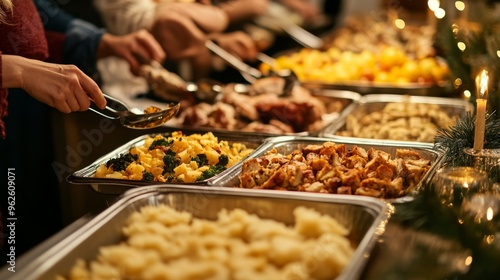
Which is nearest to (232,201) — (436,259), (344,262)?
(344,262)

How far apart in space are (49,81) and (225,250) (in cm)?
78

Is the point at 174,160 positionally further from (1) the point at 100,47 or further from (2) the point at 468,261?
(1) the point at 100,47

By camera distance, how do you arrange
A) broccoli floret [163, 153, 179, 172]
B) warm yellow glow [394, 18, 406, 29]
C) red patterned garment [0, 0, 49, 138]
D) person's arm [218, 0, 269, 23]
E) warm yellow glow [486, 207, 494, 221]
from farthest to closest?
1. warm yellow glow [394, 18, 406, 29]
2. person's arm [218, 0, 269, 23]
3. red patterned garment [0, 0, 49, 138]
4. broccoli floret [163, 153, 179, 172]
5. warm yellow glow [486, 207, 494, 221]

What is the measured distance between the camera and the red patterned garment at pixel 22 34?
6.89ft

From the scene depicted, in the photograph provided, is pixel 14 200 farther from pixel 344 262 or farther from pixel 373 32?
pixel 373 32

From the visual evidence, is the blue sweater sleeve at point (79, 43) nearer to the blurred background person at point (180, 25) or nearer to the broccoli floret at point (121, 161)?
the blurred background person at point (180, 25)

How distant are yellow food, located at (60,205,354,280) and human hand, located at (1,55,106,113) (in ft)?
1.59

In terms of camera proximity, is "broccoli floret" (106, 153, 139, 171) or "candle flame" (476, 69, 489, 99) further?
"broccoli floret" (106, 153, 139, 171)

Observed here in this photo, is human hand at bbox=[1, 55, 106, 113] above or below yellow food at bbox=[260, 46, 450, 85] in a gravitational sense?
below

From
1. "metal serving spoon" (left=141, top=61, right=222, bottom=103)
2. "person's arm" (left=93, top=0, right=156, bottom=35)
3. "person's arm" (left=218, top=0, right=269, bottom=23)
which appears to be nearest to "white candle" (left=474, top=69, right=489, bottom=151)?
"metal serving spoon" (left=141, top=61, right=222, bottom=103)

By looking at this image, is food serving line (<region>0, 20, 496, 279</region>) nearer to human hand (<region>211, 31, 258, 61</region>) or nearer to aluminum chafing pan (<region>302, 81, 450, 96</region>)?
aluminum chafing pan (<region>302, 81, 450, 96</region>)

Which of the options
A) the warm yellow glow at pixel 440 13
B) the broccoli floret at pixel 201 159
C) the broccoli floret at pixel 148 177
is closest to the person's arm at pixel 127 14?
the warm yellow glow at pixel 440 13

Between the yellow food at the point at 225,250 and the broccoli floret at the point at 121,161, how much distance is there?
545mm

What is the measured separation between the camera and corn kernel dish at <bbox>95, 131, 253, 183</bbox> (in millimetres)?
1899
